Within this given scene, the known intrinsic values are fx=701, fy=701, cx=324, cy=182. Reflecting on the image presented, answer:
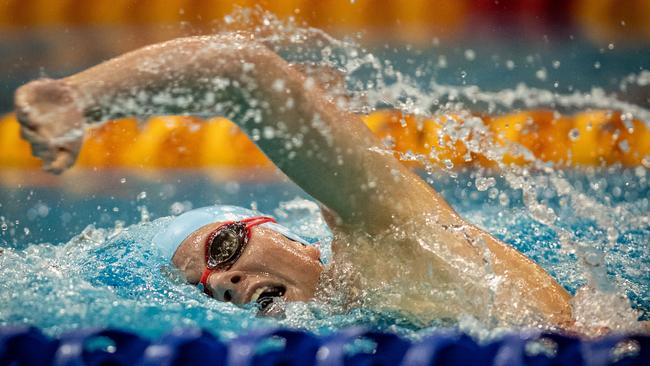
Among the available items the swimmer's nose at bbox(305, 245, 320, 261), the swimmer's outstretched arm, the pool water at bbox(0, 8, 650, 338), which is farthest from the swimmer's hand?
the swimmer's nose at bbox(305, 245, 320, 261)

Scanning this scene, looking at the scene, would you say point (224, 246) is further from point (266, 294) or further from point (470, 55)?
point (470, 55)

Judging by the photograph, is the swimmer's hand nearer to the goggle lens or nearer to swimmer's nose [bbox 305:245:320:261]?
the goggle lens

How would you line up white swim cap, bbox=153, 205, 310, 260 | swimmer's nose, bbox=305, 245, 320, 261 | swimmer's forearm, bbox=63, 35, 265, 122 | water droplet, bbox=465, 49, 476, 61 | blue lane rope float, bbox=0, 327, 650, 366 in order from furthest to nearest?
water droplet, bbox=465, 49, 476, 61 < white swim cap, bbox=153, 205, 310, 260 < swimmer's nose, bbox=305, 245, 320, 261 < swimmer's forearm, bbox=63, 35, 265, 122 < blue lane rope float, bbox=0, 327, 650, 366

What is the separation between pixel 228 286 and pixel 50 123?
73 centimetres

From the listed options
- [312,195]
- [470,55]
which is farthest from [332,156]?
[470,55]

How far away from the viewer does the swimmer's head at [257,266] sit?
1735mm

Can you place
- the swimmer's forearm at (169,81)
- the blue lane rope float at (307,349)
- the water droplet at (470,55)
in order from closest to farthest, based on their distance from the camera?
the blue lane rope float at (307,349) → the swimmer's forearm at (169,81) → the water droplet at (470,55)

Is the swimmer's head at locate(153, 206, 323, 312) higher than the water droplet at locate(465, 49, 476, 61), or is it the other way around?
the swimmer's head at locate(153, 206, 323, 312)

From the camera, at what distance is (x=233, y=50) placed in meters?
1.34

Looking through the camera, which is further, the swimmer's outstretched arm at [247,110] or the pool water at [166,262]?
the pool water at [166,262]

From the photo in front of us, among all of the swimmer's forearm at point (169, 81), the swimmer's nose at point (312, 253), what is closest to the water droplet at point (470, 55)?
the swimmer's nose at point (312, 253)

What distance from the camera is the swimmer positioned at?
1.25 metres

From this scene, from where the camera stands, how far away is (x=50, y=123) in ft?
3.78

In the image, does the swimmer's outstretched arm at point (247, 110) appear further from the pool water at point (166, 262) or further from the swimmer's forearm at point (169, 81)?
the pool water at point (166, 262)
